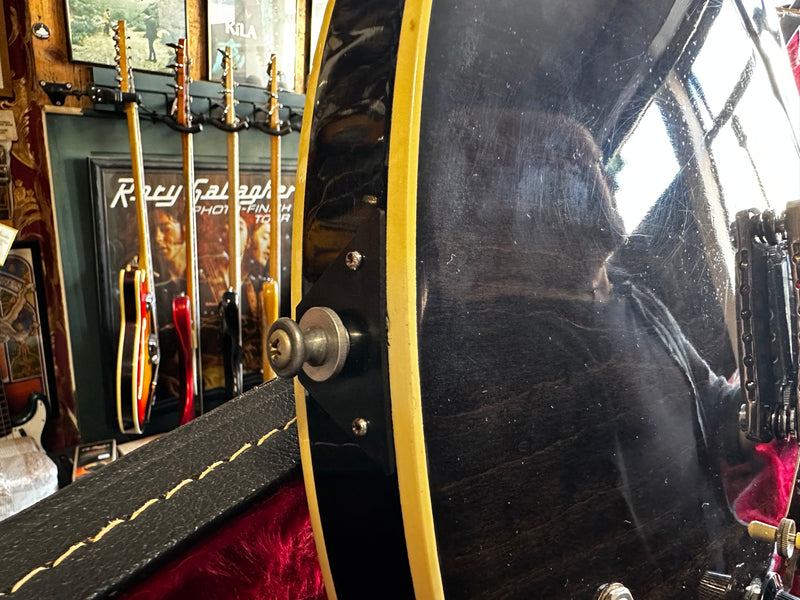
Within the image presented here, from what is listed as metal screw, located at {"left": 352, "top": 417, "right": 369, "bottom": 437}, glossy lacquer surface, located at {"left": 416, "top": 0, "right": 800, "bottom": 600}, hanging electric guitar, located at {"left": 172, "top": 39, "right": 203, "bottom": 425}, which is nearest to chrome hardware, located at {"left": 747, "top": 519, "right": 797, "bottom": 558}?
glossy lacquer surface, located at {"left": 416, "top": 0, "right": 800, "bottom": 600}

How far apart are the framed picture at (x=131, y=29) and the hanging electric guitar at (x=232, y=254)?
209mm

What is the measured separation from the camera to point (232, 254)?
2176 millimetres

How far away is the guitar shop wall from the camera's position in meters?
1.95

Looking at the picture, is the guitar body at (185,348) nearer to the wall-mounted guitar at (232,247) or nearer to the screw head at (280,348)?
the wall-mounted guitar at (232,247)

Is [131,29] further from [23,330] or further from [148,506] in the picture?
[148,506]

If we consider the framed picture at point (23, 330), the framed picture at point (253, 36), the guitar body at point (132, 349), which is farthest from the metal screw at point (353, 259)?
the framed picture at point (253, 36)

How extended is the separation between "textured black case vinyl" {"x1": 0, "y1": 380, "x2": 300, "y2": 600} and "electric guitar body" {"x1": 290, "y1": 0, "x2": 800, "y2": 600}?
0.10 metres

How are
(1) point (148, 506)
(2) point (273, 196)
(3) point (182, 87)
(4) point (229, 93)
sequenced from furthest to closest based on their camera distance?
(2) point (273, 196) → (4) point (229, 93) → (3) point (182, 87) → (1) point (148, 506)

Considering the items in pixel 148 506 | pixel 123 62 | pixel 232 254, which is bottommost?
pixel 232 254

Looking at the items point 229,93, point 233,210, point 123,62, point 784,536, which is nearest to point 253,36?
point 229,93

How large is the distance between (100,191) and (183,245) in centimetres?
36

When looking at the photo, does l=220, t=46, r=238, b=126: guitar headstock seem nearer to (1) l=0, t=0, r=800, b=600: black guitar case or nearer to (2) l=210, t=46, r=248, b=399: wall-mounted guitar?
(2) l=210, t=46, r=248, b=399: wall-mounted guitar

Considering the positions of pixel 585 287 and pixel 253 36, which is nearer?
pixel 585 287

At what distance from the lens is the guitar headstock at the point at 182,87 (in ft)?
6.48
